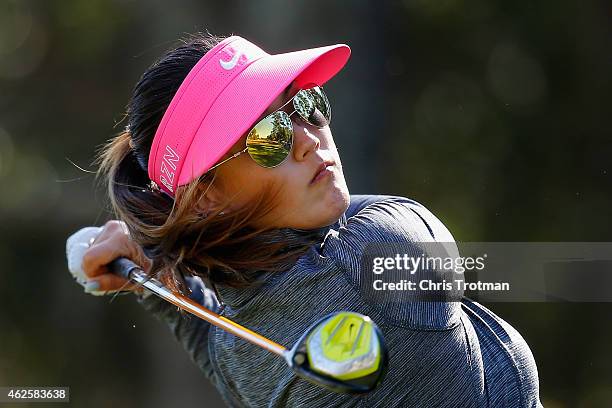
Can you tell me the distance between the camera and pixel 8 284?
4922 millimetres

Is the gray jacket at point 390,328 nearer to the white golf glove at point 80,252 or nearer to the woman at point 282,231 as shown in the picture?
the woman at point 282,231

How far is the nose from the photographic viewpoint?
1.41m

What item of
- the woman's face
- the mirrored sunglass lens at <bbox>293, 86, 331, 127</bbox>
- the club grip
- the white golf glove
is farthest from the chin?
the white golf glove

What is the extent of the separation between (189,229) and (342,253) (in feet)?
0.80

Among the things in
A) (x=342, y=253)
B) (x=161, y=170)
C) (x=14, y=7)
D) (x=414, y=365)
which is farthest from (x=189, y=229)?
(x=14, y=7)

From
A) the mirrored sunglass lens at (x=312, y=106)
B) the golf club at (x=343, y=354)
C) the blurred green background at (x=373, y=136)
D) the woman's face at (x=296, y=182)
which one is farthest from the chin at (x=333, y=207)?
the blurred green background at (x=373, y=136)

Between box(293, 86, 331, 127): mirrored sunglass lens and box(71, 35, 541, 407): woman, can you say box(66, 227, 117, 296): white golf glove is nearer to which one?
box(71, 35, 541, 407): woman

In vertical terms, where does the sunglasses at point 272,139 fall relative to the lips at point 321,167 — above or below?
above

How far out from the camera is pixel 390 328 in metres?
1.32

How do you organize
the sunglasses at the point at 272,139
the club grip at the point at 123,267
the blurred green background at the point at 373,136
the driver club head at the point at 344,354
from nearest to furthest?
the driver club head at the point at 344,354 < the sunglasses at the point at 272,139 < the club grip at the point at 123,267 < the blurred green background at the point at 373,136

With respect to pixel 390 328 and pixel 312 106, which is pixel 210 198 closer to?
pixel 312 106

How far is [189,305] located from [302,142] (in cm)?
32

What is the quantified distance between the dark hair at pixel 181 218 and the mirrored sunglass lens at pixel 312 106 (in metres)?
0.13

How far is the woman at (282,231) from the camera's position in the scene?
1337 mm
